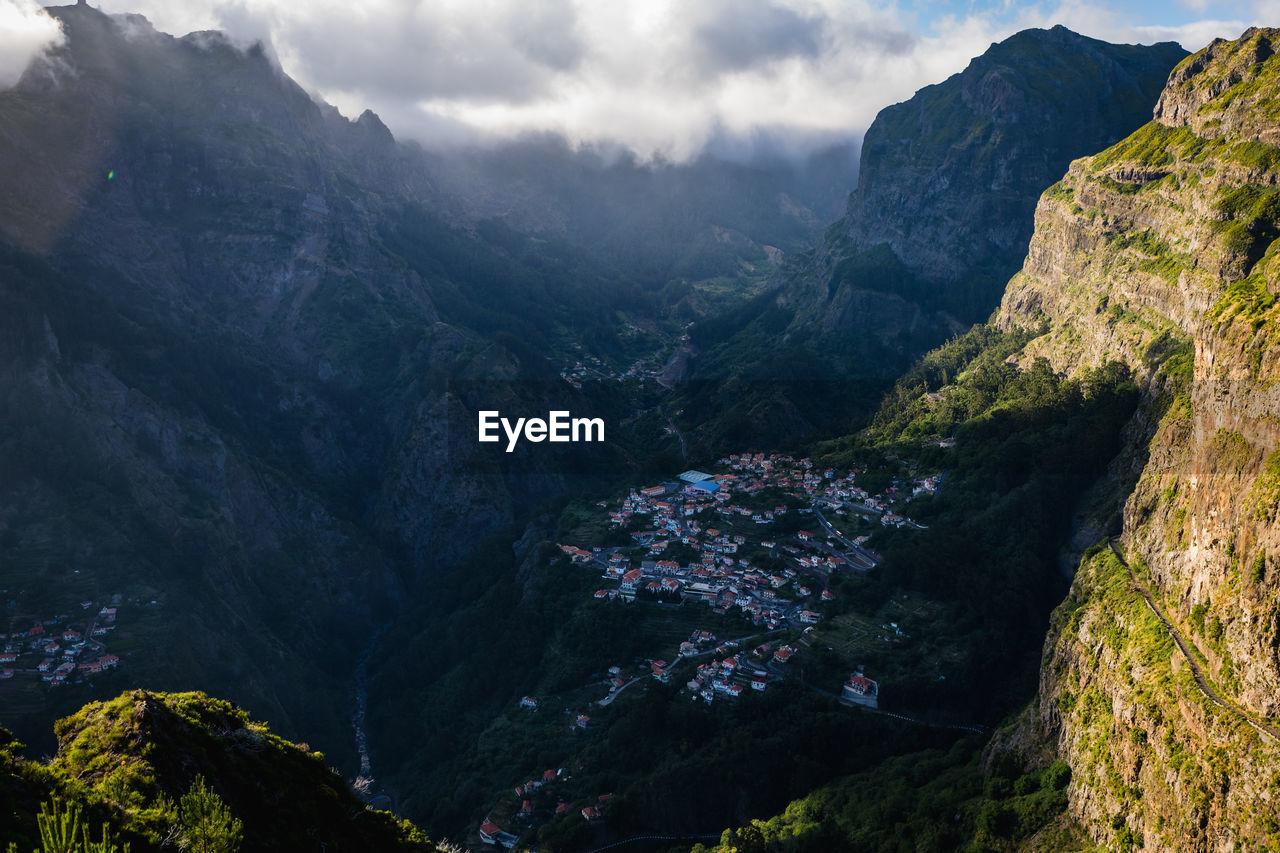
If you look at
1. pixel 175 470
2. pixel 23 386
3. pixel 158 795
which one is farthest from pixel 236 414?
pixel 158 795

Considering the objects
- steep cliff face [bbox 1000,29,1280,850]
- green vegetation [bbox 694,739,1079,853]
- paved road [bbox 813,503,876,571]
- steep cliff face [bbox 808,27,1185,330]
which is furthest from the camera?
steep cliff face [bbox 808,27,1185,330]

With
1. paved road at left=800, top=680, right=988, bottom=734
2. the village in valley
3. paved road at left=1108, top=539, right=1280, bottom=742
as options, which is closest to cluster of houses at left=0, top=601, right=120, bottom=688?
the village in valley

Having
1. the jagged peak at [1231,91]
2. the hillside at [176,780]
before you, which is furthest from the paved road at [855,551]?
the hillside at [176,780]

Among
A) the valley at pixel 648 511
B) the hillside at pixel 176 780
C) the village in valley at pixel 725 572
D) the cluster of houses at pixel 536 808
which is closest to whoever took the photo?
the hillside at pixel 176 780

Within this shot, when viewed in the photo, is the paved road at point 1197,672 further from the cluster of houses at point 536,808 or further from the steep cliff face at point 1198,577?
the cluster of houses at point 536,808

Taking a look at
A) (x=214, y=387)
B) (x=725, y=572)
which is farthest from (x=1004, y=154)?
(x=214, y=387)

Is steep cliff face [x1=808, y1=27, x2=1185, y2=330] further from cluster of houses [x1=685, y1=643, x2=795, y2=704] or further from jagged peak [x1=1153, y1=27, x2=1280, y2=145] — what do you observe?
cluster of houses [x1=685, y1=643, x2=795, y2=704]

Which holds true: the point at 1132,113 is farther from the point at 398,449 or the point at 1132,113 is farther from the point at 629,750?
the point at 629,750
